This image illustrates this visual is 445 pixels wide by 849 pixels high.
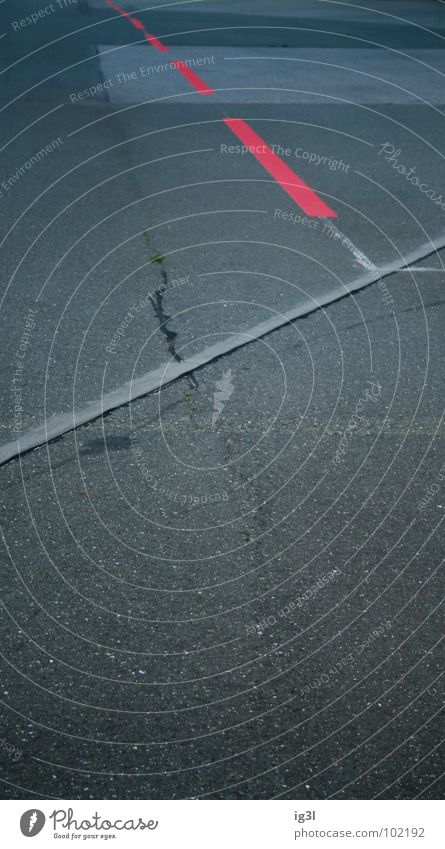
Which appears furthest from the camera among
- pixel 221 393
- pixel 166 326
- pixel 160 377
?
pixel 166 326

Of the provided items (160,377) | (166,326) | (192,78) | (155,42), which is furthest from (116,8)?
(160,377)

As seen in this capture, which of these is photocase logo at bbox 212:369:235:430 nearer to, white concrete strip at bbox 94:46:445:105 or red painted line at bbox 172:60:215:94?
white concrete strip at bbox 94:46:445:105

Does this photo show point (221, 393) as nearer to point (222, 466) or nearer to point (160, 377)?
point (160, 377)

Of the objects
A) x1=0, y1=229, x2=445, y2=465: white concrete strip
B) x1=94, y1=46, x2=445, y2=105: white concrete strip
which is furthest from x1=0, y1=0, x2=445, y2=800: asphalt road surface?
x1=94, y1=46, x2=445, y2=105: white concrete strip
